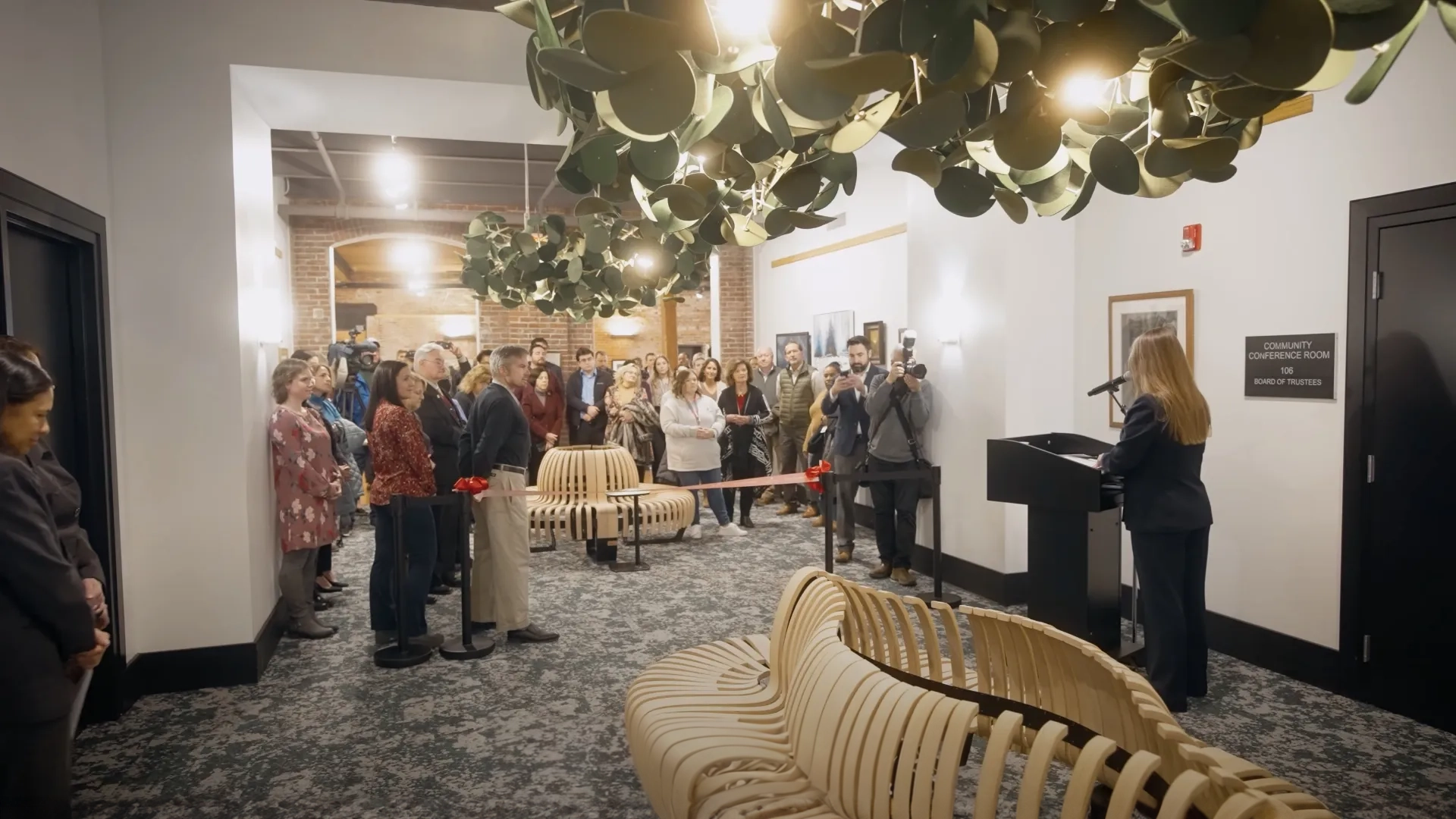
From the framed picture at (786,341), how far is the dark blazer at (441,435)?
571 cm

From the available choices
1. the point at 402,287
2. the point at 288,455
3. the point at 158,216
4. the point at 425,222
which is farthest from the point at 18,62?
the point at 402,287

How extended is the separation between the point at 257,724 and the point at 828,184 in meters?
3.62

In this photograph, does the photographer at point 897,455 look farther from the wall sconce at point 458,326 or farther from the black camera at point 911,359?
the wall sconce at point 458,326

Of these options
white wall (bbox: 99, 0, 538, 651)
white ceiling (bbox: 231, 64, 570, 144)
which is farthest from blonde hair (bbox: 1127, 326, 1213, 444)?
white wall (bbox: 99, 0, 538, 651)

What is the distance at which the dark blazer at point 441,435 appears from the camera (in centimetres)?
526

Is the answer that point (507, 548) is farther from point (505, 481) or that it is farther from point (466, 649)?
point (466, 649)

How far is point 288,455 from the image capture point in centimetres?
494

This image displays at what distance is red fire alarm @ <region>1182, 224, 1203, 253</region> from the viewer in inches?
186

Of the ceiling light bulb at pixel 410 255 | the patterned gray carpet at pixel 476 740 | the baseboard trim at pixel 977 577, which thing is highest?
the ceiling light bulb at pixel 410 255

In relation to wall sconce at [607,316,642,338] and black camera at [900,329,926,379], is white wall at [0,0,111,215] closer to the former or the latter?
black camera at [900,329,926,379]

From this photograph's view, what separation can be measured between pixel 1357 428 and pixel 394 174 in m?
9.31

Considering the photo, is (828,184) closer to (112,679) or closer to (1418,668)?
(1418,668)

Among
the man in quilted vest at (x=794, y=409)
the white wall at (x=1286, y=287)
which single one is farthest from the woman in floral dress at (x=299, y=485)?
the white wall at (x=1286, y=287)

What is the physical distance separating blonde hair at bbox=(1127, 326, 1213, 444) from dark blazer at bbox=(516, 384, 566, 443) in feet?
18.2
